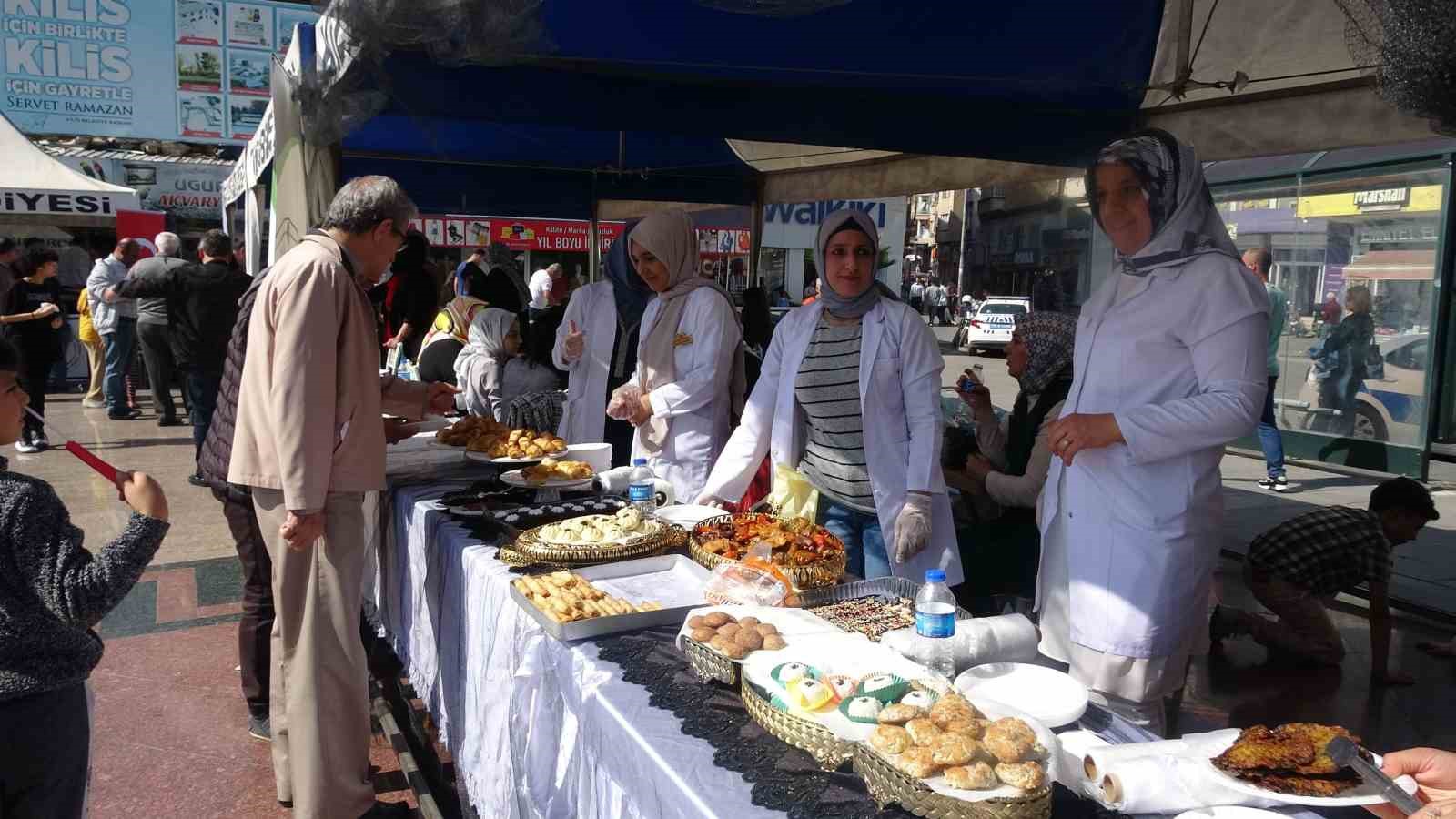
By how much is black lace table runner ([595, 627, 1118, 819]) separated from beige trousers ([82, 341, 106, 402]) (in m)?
11.8

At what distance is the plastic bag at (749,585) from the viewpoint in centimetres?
203

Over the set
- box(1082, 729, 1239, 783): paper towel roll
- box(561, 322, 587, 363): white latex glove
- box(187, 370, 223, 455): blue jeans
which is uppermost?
box(561, 322, 587, 363): white latex glove

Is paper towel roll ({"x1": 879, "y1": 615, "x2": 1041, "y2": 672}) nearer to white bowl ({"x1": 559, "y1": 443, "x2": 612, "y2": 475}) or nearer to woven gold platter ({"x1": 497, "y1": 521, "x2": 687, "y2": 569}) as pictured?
woven gold platter ({"x1": 497, "y1": 521, "x2": 687, "y2": 569})

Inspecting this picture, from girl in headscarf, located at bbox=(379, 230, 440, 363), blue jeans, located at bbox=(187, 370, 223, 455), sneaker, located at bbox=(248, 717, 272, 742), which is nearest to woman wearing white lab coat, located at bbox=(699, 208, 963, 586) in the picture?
sneaker, located at bbox=(248, 717, 272, 742)

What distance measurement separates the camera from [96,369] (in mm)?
11430

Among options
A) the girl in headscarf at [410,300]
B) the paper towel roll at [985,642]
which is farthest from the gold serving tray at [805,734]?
the girl in headscarf at [410,300]

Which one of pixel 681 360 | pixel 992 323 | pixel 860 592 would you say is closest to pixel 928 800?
pixel 860 592

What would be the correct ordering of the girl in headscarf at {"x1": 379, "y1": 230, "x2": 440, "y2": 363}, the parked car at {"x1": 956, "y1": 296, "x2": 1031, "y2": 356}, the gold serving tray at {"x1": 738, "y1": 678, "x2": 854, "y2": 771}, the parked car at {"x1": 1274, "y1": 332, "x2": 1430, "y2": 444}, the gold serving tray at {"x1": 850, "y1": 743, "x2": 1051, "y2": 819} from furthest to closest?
the parked car at {"x1": 956, "y1": 296, "x2": 1031, "y2": 356}, the parked car at {"x1": 1274, "y1": 332, "x2": 1430, "y2": 444}, the girl in headscarf at {"x1": 379, "y1": 230, "x2": 440, "y2": 363}, the gold serving tray at {"x1": 738, "y1": 678, "x2": 854, "y2": 771}, the gold serving tray at {"x1": 850, "y1": 743, "x2": 1051, "y2": 819}

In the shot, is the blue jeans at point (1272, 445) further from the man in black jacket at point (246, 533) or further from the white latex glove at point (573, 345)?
the man in black jacket at point (246, 533)

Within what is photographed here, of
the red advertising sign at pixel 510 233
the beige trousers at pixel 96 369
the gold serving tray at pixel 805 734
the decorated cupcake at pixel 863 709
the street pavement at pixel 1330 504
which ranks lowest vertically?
the street pavement at pixel 1330 504

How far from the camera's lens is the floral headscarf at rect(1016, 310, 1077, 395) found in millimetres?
3490

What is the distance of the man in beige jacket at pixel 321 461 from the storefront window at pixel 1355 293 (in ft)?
29.8

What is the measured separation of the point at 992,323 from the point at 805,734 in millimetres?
20575

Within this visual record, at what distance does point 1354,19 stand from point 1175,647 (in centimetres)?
172
